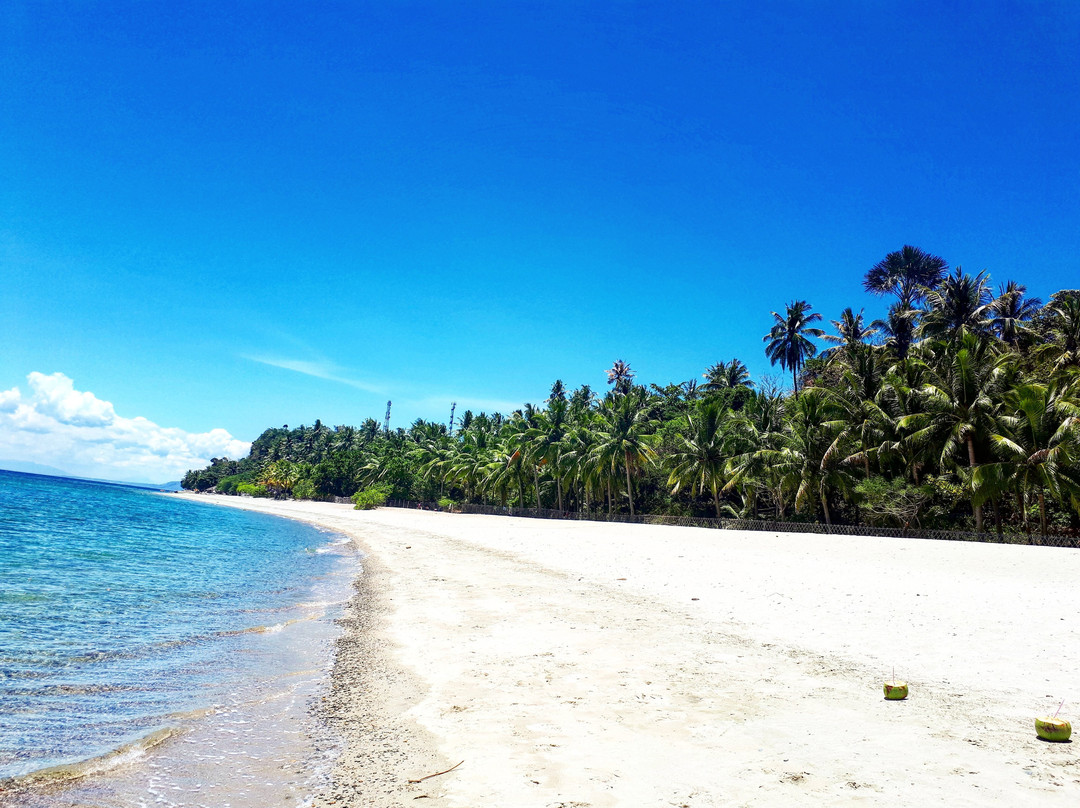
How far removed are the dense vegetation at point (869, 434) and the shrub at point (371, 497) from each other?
6564 mm

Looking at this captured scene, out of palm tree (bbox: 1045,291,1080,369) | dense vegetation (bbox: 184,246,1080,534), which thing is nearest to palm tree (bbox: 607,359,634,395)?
dense vegetation (bbox: 184,246,1080,534)

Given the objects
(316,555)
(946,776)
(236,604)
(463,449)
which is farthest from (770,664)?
(463,449)

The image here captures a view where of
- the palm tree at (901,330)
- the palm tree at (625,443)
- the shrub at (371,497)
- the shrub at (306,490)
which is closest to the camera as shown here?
the palm tree at (901,330)

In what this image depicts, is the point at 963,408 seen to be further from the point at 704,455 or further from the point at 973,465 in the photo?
the point at 704,455

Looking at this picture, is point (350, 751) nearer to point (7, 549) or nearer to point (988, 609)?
point (988, 609)

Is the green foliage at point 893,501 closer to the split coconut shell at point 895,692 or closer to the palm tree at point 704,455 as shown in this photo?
the palm tree at point 704,455

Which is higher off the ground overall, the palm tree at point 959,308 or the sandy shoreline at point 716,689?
the palm tree at point 959,308

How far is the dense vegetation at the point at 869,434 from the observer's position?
88.1 ft

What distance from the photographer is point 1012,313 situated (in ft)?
147

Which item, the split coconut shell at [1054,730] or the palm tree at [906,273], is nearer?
the split coconut shell at [1054,730]

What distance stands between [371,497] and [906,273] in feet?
211

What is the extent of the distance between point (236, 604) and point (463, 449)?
55.3m

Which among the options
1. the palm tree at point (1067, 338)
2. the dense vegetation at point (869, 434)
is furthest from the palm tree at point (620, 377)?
the palm tree at point (1067, 338)

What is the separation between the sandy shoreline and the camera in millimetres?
4672
